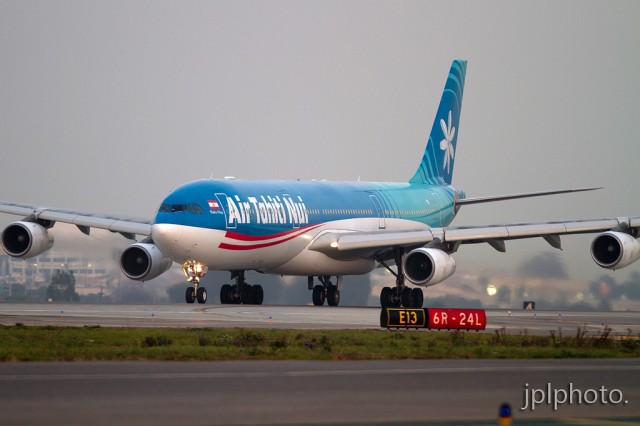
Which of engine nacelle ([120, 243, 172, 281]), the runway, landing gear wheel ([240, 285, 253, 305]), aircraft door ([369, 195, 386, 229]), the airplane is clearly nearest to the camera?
the runway

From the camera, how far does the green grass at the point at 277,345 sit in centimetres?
2328

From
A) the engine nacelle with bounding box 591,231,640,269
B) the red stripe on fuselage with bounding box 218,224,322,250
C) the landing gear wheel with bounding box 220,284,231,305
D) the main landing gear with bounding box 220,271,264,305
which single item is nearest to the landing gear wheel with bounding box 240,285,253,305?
the main landing gear with bounding box 220,271,264,305

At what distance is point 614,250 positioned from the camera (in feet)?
151

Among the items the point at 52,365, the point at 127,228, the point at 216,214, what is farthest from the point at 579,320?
the point at 52,365

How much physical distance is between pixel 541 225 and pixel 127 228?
15737 millimetres

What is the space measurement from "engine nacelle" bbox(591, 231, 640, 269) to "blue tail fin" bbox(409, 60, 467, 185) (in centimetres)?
1681

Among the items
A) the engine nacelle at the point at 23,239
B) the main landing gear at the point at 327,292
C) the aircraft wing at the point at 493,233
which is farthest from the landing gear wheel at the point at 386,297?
the engine nacelle at the point at 23,239

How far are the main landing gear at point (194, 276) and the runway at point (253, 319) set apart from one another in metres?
1.91

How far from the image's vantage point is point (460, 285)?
5906 cm

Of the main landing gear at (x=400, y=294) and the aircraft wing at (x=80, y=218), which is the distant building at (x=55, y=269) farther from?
the main landing gear at (x=400, y=294)

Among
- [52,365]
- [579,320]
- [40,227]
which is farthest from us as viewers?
[40,227]

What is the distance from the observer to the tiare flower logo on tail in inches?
2530

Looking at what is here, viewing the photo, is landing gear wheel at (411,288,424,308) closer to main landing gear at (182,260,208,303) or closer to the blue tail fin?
main landing gear at (182,260,208,303)

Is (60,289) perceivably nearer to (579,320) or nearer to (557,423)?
(579,320)
